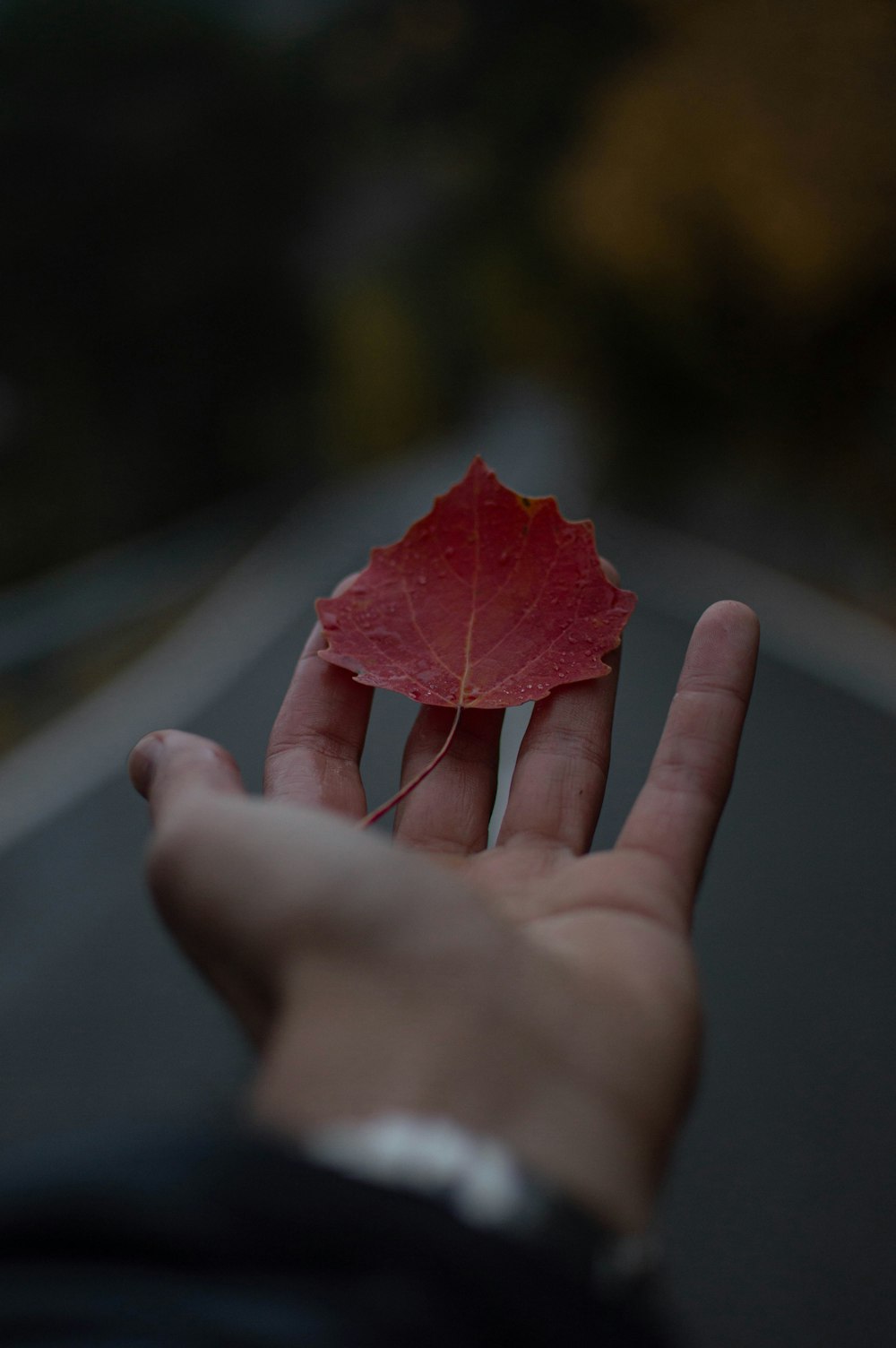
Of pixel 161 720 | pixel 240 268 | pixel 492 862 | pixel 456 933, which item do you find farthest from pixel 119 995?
pixel 240 268

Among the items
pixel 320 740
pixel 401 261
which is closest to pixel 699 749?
pixel 320 740

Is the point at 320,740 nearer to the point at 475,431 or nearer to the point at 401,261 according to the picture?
the point at 475,431

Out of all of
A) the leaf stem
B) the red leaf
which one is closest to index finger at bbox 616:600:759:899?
the red leaf

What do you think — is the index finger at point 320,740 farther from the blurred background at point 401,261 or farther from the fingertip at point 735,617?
the blurred background at point 401,261

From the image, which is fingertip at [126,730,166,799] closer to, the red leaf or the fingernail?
the fingernail

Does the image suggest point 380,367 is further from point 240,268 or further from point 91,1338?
point 91,1338

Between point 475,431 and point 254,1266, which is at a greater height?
point 475,431

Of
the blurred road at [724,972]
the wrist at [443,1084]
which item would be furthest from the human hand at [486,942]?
the blurred road at [724,972]
